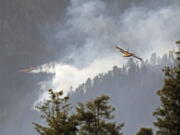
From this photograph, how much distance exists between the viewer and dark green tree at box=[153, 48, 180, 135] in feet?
119

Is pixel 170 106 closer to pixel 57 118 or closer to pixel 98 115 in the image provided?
pixel 98 115

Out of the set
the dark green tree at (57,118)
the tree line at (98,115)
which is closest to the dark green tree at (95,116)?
the tree line at (98,115)

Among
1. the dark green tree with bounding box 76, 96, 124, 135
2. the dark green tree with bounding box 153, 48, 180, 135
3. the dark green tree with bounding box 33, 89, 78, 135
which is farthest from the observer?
the dark green tree with bounding box 76, 96, 124, 135

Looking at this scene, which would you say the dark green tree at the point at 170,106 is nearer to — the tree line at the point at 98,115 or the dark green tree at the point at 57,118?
the tree line at the point at 98,115

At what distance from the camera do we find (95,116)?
41812mm

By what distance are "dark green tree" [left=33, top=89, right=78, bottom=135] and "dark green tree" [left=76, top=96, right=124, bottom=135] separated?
154cm

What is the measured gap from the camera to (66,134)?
39250mm

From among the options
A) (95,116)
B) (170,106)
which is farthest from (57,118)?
(170,106)

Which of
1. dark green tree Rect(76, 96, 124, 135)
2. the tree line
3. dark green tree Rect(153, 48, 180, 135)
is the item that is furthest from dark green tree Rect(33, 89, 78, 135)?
dark green tree Rect(153, 48, 180, 135)

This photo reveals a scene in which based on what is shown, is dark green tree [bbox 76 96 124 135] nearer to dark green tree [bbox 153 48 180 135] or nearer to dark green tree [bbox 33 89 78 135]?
dark green tree [bbox 33 89 78 135]

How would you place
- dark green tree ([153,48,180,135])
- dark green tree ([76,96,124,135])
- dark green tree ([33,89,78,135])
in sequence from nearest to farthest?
dark green tree ([153,48,180,135]), dark green tree ([33,89,78,135]), dark green tree ([76,96,124,135])

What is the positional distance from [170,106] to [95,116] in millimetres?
9378

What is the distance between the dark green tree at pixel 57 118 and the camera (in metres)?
39.2

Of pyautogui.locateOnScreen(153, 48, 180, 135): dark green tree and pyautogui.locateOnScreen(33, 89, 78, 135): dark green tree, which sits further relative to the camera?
pyautogui.locateOnScreen(33, 89, 78, 135): dark green tree
